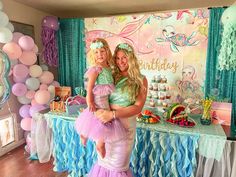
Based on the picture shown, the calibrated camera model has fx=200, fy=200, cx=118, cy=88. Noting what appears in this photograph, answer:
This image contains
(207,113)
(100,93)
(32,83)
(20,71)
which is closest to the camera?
(100,93)

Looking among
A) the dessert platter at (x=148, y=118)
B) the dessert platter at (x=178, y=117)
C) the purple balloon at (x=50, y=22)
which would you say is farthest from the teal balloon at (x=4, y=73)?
the dessert platter at (x=178, y=117)

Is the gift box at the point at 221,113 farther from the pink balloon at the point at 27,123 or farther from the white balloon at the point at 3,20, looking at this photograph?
the white balloon at the point at 3,20

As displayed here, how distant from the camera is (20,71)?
2.48 m

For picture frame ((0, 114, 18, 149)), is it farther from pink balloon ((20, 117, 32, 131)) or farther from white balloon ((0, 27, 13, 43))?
white balloon ((0, 27, 13, 43))

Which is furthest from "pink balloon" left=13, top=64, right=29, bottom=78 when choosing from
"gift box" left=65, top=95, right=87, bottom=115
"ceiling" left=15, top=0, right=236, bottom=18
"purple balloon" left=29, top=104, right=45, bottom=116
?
"ceiling" left=15, top=0, right=236, bottom=18

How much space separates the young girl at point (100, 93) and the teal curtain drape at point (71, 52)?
1709mm

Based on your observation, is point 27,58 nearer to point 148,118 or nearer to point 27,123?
point 27,123

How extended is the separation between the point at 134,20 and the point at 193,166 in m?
1.89

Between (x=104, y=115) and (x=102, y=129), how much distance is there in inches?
4.1

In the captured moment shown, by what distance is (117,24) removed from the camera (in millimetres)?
2803

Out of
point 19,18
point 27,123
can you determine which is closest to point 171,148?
point 27,123

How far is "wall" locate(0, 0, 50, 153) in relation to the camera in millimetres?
2726

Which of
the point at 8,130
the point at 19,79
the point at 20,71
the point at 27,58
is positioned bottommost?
the point at 8,130

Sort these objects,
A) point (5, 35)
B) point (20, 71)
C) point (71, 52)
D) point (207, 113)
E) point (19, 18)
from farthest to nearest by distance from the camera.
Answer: point (71, 52) < point (19, 18) < point (20, 71) < point (5, 35) < point (207, 113)
